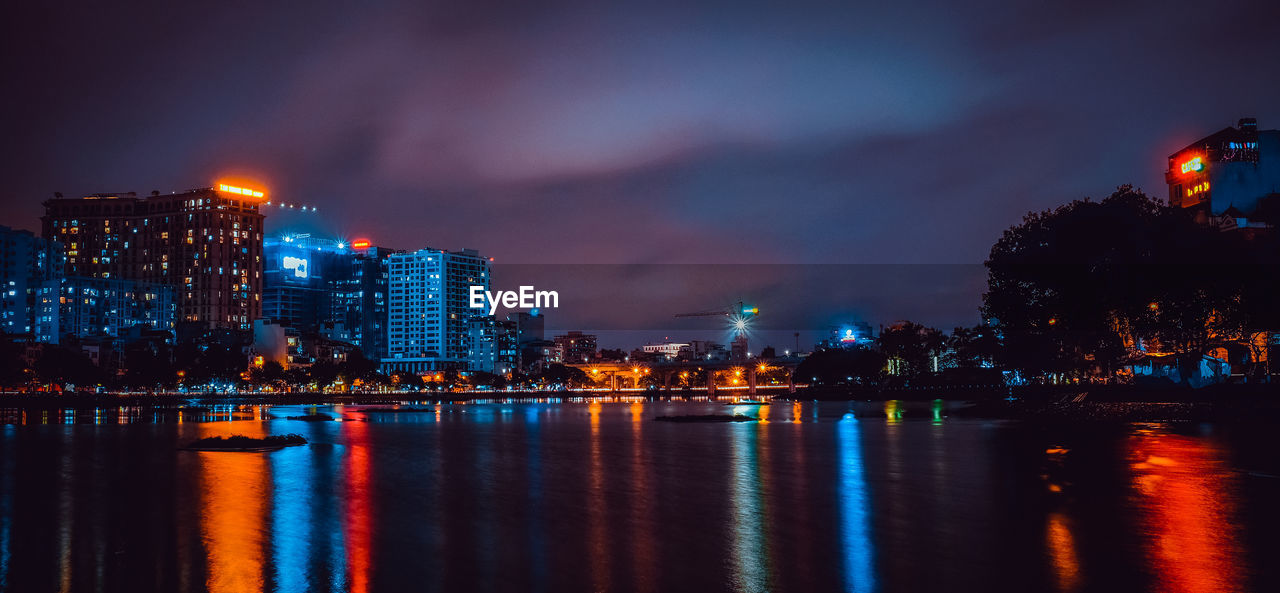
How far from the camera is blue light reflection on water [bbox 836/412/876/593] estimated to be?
21.1 meters

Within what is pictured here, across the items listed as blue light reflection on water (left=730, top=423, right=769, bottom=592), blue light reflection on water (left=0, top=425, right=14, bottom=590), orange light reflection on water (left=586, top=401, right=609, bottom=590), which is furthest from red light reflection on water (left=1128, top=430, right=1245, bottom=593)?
blue light reflection on water (left=0, top=425, right=14, bottom=590)

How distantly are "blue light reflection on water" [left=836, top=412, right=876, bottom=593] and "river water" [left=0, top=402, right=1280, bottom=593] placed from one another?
115 mm

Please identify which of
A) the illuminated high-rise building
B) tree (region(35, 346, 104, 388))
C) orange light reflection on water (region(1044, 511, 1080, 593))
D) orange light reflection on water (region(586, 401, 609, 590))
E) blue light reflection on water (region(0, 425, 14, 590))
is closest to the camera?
orange light reflection on water (region(1044, 511, 1080, 593))

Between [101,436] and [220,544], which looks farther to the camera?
[101,436]

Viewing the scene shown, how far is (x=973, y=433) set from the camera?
234ft

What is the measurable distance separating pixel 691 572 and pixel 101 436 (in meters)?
68.6

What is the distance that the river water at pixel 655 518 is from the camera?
21.3 metres

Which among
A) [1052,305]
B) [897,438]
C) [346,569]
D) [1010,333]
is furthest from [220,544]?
[1010,333]

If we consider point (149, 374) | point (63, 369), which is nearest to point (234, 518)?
point (63, 369)

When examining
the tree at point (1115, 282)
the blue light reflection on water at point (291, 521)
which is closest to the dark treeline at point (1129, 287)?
the tree at point (1115, 282)

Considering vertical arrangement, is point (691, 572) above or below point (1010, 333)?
below

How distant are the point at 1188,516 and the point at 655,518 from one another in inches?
668

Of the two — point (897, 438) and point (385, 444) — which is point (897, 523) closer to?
point (897, 438)

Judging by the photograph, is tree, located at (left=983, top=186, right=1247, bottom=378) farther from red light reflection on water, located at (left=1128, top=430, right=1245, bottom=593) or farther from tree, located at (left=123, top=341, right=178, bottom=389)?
tree, located at (left=123, top=341, right=178, bottom=389)
